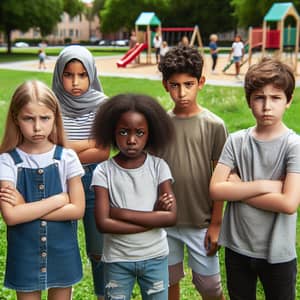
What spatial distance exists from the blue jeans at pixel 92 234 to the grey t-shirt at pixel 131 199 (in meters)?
0.43

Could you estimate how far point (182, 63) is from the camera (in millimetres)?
2645

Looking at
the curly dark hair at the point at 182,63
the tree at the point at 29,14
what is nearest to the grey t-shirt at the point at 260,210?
the curly dark hair at the point at 182,63

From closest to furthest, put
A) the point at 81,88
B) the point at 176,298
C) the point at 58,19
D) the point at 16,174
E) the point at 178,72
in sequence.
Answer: the point at 16,174, the point at 178,72, the point at 81,88, the point at 176,298, the point at 58,19

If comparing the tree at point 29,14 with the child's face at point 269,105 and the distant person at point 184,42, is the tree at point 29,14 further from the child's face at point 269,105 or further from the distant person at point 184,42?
the child's face at point 269,105

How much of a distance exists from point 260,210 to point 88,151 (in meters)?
0.94

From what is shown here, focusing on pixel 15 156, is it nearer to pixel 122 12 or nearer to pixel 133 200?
pixel 133 200

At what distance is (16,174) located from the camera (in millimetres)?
2367

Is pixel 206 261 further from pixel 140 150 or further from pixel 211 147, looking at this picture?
pixel 140 150

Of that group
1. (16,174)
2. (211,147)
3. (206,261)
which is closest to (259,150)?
(211,147)

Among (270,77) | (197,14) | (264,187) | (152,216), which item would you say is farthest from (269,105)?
(197,14)

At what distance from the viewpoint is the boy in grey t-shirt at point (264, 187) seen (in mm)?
2363

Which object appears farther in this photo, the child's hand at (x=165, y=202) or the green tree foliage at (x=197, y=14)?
the green tree foliage at (x=197, y=14)

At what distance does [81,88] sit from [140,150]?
0.61 meters

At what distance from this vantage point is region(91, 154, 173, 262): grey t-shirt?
2.40m
